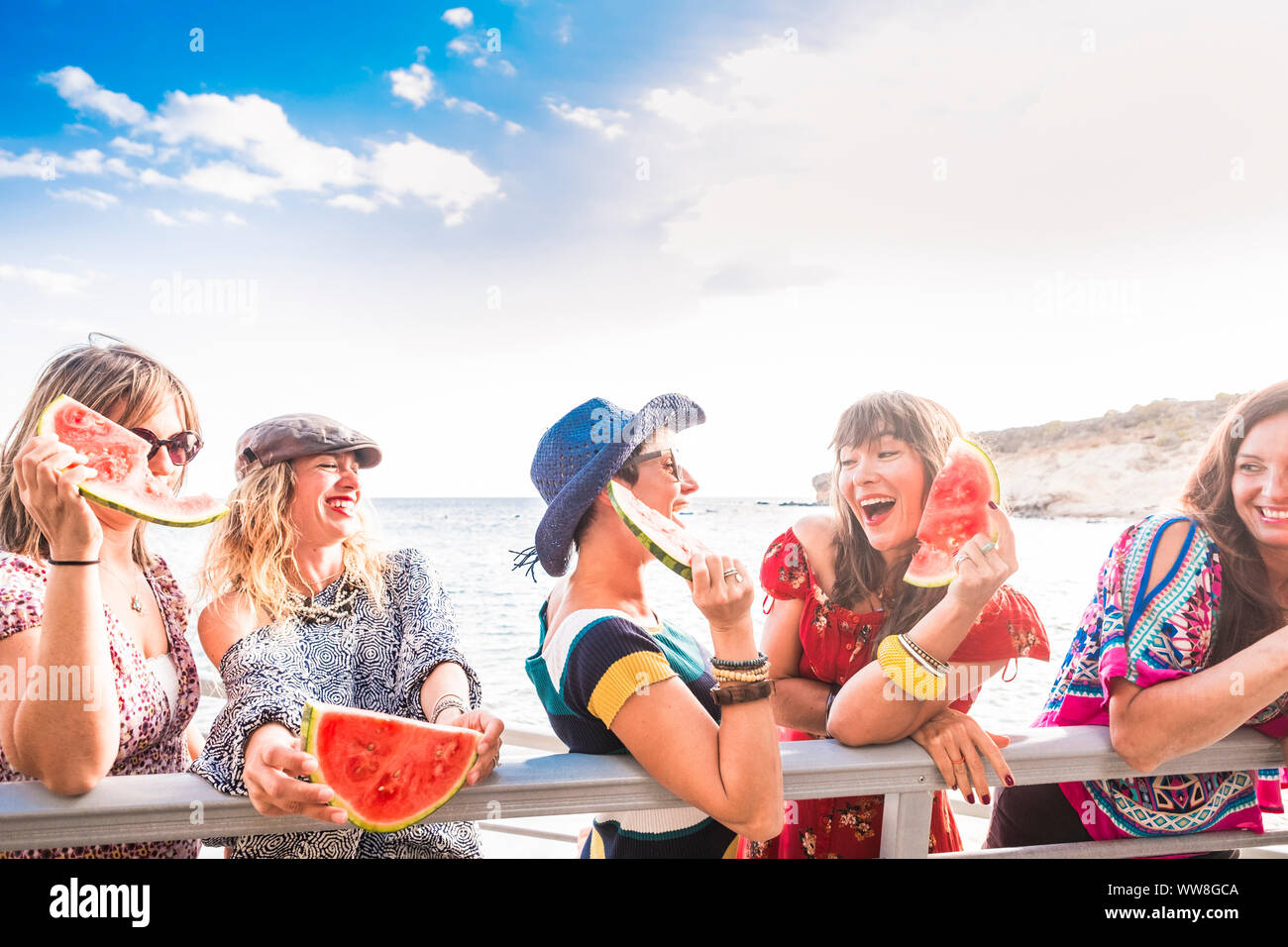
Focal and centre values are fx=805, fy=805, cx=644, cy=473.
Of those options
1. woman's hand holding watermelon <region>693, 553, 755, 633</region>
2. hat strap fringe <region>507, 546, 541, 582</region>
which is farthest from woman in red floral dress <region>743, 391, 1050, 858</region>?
hat strap fringe <region>507, 546, 541, 582</region>

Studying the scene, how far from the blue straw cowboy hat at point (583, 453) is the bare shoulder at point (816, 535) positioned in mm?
568

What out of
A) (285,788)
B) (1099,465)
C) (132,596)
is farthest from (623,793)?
(1099,465)

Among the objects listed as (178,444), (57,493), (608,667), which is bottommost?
(608,667)

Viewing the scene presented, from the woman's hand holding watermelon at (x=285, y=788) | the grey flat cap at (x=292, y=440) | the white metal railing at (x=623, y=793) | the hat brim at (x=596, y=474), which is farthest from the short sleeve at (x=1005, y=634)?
the grey flat cap at (x=292, y=440)

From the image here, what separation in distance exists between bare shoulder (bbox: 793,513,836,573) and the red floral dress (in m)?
0.05

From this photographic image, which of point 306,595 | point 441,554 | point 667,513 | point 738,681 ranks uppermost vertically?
point 667,513

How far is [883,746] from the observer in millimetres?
2027

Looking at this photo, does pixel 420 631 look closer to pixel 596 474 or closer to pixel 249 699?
pixel 249 699

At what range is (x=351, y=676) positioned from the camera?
2.38 meters

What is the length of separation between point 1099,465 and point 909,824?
38359 millimetres
